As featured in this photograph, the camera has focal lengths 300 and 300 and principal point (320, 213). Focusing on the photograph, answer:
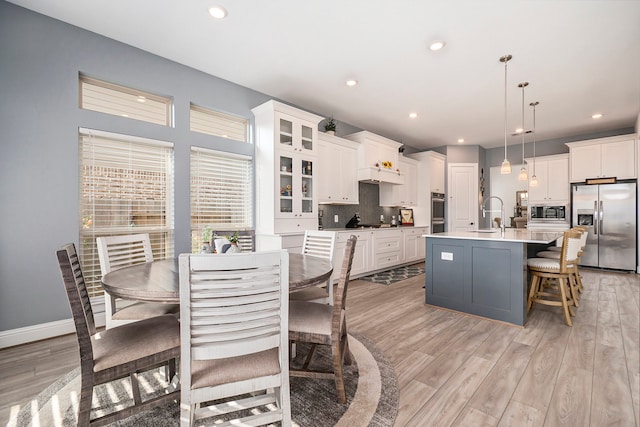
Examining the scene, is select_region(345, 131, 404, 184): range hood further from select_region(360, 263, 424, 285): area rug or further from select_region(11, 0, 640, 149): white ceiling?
select_region(360, 263, 424, 285): area rug

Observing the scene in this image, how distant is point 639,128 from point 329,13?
579 cm

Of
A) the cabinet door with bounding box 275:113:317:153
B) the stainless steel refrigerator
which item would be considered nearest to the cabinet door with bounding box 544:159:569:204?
the stainless steel refrigerator

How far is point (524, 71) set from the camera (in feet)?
12.1

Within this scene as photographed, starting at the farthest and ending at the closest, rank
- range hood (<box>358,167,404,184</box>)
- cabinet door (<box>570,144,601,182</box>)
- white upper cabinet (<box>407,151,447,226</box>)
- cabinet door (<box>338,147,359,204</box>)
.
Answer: white upper cabinet (<box>407,151,447,226</box>)
cabinet door (<box>570,144,601,182</box>)
range hood (<box>358,167,404,184</box>)
cabinet door (<box>338,147,359,204</box>)

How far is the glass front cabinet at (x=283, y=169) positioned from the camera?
3961 millimetres

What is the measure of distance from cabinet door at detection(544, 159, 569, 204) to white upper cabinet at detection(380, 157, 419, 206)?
2.78 meters

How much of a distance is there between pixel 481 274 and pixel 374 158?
9.65 feet

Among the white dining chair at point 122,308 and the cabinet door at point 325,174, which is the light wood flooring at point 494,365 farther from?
the cabinet door at point 325,174

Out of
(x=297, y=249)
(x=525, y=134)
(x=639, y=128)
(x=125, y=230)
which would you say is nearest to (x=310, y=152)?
(x=297, y=249)

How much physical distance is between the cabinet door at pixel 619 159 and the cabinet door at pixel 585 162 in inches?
3.9

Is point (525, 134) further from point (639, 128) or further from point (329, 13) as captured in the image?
point (329, 13)

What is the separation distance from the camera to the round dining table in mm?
1432

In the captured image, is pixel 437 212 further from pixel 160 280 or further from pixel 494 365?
pixel 160 280

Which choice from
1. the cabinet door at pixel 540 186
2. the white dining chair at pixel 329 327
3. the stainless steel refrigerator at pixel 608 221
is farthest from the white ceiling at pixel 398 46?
the white dining chair at pixel 329 327
